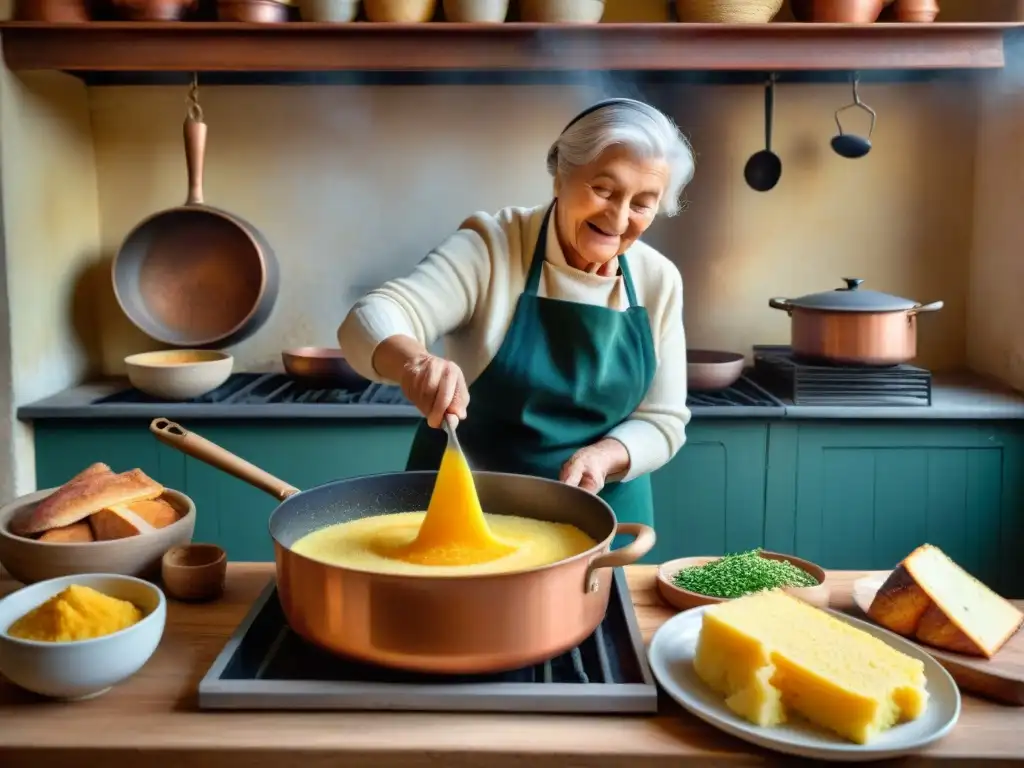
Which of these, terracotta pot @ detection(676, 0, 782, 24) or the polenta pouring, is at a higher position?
terracotta pot @ detection(676, 0, 782, 24)

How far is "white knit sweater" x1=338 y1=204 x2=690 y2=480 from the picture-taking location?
1.80 m

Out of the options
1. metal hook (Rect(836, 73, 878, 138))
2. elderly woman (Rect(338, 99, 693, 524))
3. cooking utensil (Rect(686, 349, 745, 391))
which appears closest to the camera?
elderly woman (Rect(338, 99, 693, 524))

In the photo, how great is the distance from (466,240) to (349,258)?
4.98ft

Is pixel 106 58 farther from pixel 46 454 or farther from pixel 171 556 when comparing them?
pixel 171 556

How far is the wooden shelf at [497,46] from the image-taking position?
266 centimetres

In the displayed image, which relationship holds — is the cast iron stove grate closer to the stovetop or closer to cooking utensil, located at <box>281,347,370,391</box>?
cooking utensil, located at <box>281,347,370,391</box>

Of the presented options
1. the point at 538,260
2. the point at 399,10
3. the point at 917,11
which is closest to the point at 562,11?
the point at 399,10

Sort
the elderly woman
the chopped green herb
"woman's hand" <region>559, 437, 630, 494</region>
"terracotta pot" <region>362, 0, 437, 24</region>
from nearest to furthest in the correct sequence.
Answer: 1. the chopped green herb
2. "woman's hand" <region>559, 437, 630, 494</region>
3. the elderly woman
4. "terracotta pot" <region>362, 0, 437, 24</region>

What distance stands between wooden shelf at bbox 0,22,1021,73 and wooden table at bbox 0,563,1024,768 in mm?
2048

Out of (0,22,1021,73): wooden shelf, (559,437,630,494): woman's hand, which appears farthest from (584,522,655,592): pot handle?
(0,22,1021,73): wooden shelf

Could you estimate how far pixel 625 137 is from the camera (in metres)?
1.64

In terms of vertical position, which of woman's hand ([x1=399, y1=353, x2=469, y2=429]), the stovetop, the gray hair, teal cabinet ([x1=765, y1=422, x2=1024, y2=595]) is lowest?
teal cabinet ([x1=765, y1=422, x2=1024, y2=595])

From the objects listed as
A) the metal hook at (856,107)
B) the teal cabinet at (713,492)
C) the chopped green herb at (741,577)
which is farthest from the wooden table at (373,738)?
the metal hook at (856,107)

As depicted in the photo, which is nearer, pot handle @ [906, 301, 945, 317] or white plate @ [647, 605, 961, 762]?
white plate @ [647, 605, 961, 762]
